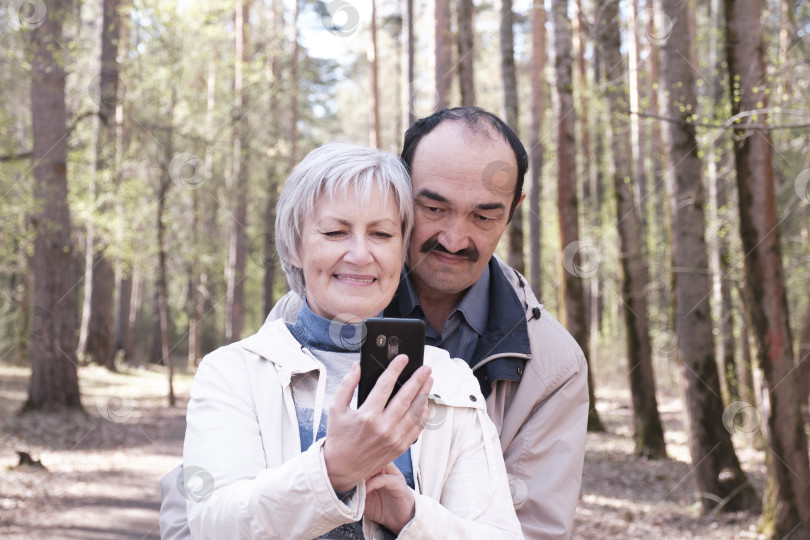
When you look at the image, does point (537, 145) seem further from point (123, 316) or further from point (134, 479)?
point (123, 316)

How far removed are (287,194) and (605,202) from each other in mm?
25052

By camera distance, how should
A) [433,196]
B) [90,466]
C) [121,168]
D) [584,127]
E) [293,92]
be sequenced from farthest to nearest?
[293,92], [584,127], [121,168], [90,466], [433,196]

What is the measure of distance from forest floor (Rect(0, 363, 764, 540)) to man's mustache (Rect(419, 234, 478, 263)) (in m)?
5.99

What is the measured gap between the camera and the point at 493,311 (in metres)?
2.60

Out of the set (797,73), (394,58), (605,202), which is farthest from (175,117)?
(394,58)

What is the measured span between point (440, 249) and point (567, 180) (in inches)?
400

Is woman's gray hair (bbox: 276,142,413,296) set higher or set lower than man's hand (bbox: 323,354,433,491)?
higher

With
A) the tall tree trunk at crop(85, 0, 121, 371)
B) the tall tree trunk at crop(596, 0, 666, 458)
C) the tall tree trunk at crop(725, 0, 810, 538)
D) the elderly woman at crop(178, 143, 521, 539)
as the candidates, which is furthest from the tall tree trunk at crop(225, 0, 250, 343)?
the elderly woman at crop(178, 143, 521, 539)

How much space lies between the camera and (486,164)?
265 centimetres

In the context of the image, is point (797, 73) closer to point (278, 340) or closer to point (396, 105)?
point (278, 340)
